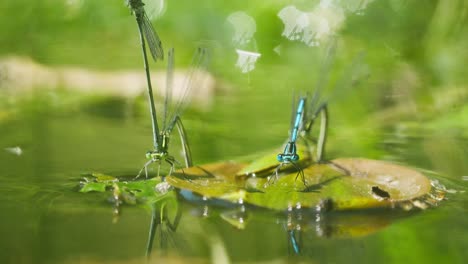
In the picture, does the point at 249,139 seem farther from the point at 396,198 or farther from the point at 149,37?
the point at 396,198

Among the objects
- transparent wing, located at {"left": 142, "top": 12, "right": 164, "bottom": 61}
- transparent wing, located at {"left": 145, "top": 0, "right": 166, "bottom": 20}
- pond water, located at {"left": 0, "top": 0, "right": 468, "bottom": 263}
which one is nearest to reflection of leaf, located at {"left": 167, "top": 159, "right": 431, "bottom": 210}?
pond water, located at {"left": 0, "top": 0, "right": 468, "bottom": 263}

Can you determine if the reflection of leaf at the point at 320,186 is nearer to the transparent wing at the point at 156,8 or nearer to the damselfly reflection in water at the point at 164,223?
the damselfly reflection in water at the point at 164,223

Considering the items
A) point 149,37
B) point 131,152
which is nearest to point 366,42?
point 131,152

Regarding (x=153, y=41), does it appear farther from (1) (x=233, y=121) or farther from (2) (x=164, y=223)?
(1) (x=233, y=121)

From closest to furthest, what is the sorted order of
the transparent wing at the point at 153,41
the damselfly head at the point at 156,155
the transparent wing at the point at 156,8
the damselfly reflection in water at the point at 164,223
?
1. the damselfly reflection in water at the point at 164,223
2. the damselfly head at the point at 156,155
3. the transparent wing at the point at 153,41
4. the transparent wing at the point at 156,8

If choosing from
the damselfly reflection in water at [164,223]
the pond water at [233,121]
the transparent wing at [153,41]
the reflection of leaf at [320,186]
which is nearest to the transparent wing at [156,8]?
the pond water at [233,121]
